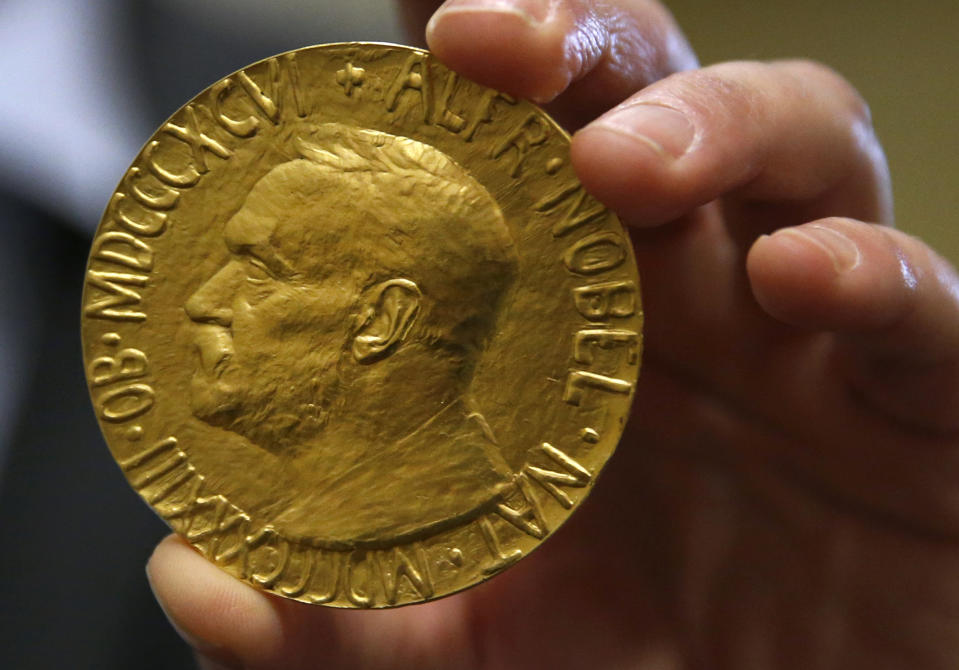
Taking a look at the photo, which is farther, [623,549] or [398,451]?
[623,549]

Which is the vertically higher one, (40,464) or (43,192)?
(43,192)

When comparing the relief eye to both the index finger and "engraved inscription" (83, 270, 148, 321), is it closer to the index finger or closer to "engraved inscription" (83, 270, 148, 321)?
"engraved inscription" (83, 270, 148, 321)

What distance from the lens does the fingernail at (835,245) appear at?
0.92 metres

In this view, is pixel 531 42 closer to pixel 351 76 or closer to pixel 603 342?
pixel 351 76

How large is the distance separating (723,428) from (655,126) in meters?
0.60

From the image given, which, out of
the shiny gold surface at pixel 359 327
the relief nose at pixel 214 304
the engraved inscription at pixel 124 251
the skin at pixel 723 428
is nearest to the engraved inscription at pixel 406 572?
the shiny gold surface at pixel 359 327

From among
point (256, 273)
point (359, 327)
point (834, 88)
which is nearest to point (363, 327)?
point (359, 327)

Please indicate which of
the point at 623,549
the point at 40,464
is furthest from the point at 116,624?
the point at 623,549

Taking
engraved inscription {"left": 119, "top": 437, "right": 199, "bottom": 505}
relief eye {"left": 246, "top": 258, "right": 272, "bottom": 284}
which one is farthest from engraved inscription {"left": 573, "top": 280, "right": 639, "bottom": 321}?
engraved inscription {"left": 119, "top": 437, "right": 199, "bottom": 505}

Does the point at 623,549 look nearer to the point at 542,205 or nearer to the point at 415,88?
the point at 542,205

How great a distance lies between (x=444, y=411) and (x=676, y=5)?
1983 millimetres

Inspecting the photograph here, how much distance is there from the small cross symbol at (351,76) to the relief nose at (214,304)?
1.02 ft

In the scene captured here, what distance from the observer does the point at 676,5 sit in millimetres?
2479

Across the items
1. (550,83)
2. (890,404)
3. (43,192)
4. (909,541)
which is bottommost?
(909,541)
